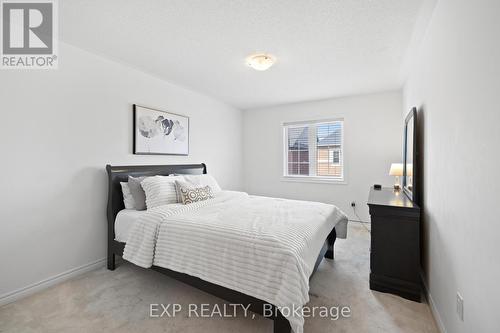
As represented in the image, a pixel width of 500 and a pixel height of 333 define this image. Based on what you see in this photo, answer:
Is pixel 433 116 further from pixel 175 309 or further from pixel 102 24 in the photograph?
A: pixel 102 24

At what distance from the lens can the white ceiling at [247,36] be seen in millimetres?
1761

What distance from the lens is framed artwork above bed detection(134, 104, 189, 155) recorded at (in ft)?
Result: 9.71

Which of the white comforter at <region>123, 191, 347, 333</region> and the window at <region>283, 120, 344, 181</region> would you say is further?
the window at <region>283, 120, 344, 181</region>

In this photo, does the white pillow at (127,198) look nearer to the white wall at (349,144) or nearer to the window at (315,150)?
the white wall at (349,144)

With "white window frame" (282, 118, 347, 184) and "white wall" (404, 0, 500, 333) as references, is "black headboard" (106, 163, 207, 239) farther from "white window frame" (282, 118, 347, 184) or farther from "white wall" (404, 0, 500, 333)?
"white wall" (404, 0, 500, 333)

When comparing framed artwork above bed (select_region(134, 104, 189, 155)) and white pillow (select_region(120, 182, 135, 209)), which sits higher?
framed artwork above bed (select_region(134, 104, 189, 155))

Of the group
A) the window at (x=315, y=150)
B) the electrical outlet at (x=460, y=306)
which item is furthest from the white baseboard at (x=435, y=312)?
the window at (x=315, y=150)

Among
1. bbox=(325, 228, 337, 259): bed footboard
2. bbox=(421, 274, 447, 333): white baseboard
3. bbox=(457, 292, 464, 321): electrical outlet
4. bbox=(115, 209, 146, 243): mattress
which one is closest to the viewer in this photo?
bbox=(457, 292, 464, 321): electrical outlet

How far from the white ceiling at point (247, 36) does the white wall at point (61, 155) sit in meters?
0.38

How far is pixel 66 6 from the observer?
69.5 inches

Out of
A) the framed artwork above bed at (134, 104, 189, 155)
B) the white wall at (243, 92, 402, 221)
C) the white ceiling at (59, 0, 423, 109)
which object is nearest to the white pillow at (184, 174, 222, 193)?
the framed artwork above bed at (134, 104, 189, 155)

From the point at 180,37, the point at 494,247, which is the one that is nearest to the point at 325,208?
the point at 494,247

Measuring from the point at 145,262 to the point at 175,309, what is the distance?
48cm

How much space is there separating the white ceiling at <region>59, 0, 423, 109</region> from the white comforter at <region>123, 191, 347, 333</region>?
1.73 metres
